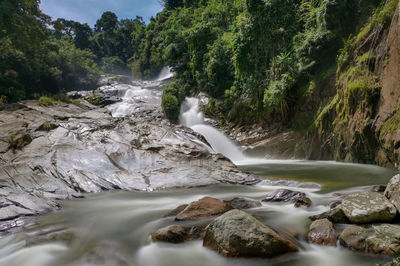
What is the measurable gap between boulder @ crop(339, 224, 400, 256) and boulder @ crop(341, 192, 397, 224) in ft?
0.67

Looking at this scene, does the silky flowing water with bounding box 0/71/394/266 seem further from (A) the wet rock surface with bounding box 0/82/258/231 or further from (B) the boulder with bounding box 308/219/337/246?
(A) the wet rock surface with bounding box 0/82/258/231

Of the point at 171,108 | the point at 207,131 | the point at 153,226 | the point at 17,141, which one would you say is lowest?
the point at 153,226

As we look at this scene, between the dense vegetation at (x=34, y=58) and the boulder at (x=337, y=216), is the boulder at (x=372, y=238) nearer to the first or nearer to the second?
the boulder at (x=337, y=216)

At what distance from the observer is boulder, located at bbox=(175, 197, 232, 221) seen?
4.68 meters

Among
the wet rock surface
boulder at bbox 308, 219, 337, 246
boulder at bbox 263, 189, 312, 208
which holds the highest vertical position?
the wet rock surface

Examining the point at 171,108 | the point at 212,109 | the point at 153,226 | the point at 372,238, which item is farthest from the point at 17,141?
the point at 212,109

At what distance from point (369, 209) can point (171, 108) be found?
16714 millimetres

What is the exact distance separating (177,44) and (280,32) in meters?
12.5

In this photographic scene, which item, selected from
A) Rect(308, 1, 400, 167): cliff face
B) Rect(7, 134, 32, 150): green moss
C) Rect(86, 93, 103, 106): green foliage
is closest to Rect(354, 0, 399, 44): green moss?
Rect(308, 1, 400, 167): cliff face

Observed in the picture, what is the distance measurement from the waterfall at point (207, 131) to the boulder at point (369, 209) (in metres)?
9.46

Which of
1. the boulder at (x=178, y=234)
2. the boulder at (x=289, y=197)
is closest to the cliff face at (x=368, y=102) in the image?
the boulder at (x=289, y=197)

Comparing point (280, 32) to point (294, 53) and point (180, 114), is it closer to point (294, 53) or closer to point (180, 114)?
point (294, 53)

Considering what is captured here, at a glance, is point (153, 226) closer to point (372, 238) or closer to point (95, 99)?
point (372, 238)

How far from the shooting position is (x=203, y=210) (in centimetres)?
478
